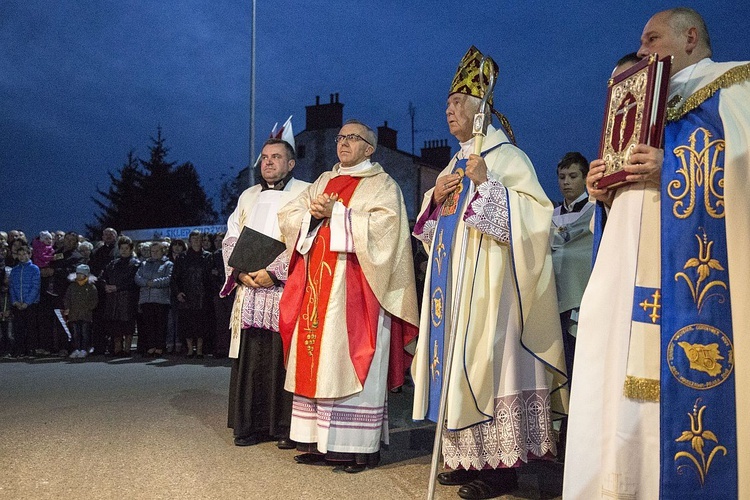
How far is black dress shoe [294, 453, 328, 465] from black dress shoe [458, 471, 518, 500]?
110 cm

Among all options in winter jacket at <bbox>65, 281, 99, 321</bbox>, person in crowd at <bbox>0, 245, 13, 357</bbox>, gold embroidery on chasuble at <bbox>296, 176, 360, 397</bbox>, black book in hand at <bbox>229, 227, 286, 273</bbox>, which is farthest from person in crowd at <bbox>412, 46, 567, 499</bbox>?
person in crowd at <bbox>0, 245, 13, 357</bbox>

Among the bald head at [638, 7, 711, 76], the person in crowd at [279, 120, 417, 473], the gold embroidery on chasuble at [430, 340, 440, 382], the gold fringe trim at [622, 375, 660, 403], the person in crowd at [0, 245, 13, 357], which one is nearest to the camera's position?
the gold fringe trim at [622, 375, 660, 403]

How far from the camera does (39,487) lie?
4.06 metres

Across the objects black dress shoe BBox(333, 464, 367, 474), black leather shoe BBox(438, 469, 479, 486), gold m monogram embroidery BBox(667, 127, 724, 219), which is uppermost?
gold m monogram embroidery BBox(667, 127, 724, 219)

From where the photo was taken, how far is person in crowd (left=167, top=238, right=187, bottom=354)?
37.7 feet

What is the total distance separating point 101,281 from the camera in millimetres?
11422

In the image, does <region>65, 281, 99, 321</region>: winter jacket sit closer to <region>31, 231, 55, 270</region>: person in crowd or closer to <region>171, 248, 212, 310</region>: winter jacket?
<region>31, 231, 55, 270</region>: person in crowd

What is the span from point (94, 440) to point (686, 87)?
4.51m

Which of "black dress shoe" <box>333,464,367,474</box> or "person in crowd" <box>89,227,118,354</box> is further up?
"person in crowd" <box>89,227,118,354</box>

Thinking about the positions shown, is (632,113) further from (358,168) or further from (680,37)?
(358,168)

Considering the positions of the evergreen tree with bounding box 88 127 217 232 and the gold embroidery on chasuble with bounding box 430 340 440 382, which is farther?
the evergreen tree with bounding box 88 127 217 232

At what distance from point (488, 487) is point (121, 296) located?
859cm

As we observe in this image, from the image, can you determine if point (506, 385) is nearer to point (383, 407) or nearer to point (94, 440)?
point (383, 407)

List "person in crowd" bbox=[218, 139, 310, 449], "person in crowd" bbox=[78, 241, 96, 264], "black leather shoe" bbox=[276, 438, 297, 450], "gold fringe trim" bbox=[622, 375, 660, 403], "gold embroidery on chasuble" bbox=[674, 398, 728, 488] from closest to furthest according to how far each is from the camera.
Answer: "gold embroidery on chasuble" bbox=[674, 398, 728, 488] < "gold fringe trim" bbox=[622, 375, 660, 403] < "black leather shoe" bbox=[276, 438, 297, 450] < "person in crowd" bbox=[218, 139, 310, 449] < "person in crowd" bbox=[78, 241, 96, 264]
